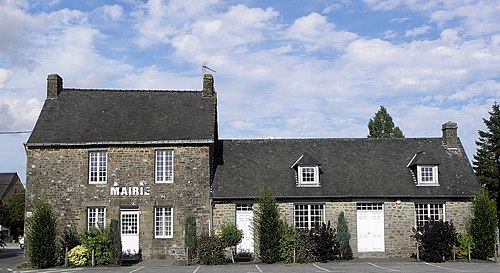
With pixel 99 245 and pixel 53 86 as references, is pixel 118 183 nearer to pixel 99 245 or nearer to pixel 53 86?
pixel 99 245

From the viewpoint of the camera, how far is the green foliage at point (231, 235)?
24.9 metres

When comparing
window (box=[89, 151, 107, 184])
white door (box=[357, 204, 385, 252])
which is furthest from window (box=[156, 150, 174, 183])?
white door (box=[357, 204, 385, 252])

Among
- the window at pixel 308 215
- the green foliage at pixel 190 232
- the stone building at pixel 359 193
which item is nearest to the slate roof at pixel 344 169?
the stone building at pixel 359 193

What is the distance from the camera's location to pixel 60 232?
86.7ft

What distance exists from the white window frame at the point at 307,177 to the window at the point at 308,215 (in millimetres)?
977

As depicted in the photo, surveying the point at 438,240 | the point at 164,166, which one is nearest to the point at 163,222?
the point at 164,166

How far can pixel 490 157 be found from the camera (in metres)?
37.8

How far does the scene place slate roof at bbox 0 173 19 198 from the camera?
233 feet

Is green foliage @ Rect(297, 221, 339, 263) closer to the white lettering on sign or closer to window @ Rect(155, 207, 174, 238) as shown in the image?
window @ Rect(155, 207, 174, 238)

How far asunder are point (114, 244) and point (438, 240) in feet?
41.9

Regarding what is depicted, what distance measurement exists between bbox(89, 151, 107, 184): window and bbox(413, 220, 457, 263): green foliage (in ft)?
44.7

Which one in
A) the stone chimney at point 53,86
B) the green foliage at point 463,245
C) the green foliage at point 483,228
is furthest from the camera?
the stone chimney at point 53,86

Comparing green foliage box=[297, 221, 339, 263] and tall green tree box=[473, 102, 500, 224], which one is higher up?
tall green tree box=[473, 102, 500, 224]

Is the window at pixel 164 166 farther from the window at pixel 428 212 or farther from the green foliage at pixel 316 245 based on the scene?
the window at pixel 428 212
